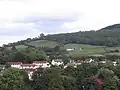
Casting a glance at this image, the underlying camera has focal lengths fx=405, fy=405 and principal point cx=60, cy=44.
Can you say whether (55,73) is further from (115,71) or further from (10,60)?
(10,60)

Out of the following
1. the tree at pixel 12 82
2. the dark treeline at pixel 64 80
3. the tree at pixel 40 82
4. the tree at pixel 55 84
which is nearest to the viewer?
the tree at pixel 55 84

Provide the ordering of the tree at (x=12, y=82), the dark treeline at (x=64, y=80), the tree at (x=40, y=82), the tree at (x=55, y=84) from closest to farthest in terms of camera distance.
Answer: the tree at (x=55, y=84)
the tree at (x=12, y=82)
the dark treeline at (x=64, y=80)
the tree at (x=40, y=82)

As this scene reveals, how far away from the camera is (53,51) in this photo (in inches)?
5817

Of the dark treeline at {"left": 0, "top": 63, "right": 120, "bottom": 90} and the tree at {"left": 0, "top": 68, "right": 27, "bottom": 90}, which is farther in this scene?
the dark treeline at {"left": 0, "top": 63, "right": 120, "bottom": 90}

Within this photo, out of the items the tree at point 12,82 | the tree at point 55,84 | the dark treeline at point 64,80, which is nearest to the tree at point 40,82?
the dark treeline at point 64,80

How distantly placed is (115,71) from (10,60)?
171ft

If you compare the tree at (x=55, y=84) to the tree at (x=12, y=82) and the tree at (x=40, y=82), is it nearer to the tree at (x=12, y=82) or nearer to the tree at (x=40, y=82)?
the tree at (x=40, y=82)

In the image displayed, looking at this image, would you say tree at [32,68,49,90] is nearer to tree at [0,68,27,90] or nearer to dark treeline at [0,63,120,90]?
dark treeline at [0,63,120,90]

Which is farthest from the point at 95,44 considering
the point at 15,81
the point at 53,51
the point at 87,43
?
the point at 15,81

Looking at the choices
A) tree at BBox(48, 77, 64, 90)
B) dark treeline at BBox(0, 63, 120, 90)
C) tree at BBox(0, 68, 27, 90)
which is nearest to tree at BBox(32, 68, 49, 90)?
dark treeline at BBox(0, 63, 120, 90)

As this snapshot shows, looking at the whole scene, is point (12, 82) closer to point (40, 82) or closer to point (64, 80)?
point (40, 82)

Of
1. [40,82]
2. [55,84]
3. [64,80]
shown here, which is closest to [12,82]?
[40,82]

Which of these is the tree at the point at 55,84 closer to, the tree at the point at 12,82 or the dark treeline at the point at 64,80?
the dark treeline at the point at 64,80

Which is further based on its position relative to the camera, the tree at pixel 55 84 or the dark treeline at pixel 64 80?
the dark treeline at pixel 64 80
